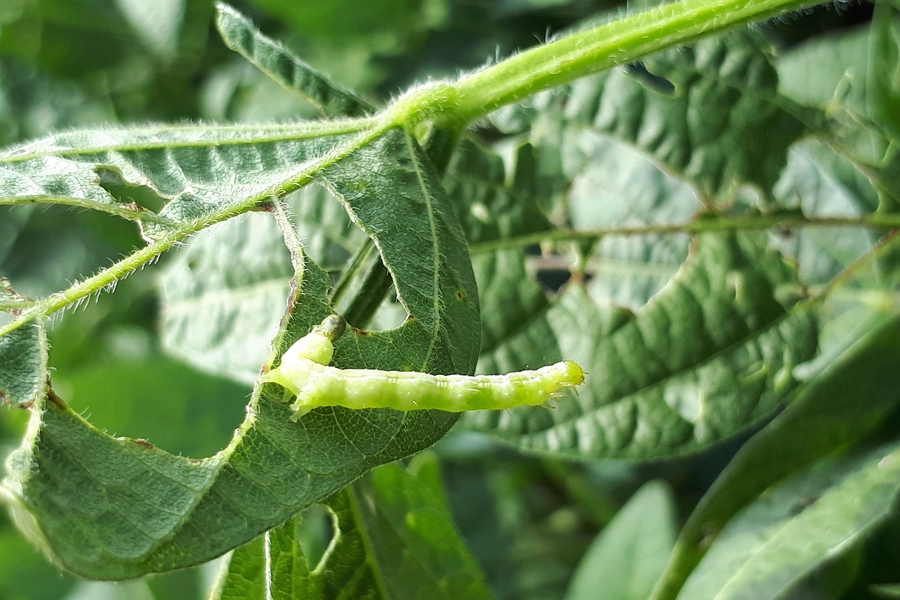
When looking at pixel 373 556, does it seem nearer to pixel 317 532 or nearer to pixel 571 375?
pixel 571 375

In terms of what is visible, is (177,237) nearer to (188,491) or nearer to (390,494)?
(188,491)

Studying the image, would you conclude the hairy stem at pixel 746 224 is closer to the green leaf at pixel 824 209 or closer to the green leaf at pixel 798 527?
the green leaf at pixel 824 209

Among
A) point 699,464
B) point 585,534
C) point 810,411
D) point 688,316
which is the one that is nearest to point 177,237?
point 688,316

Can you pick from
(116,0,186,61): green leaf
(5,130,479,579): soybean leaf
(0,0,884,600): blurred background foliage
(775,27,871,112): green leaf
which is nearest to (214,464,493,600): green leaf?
(5,130,479,579): soybean leaf

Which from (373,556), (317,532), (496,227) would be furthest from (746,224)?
(317,532)

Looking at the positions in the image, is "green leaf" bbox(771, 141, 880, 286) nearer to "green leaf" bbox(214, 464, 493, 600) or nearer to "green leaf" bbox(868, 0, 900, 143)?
"green leaf" bbox(868, 0, 900, 143)

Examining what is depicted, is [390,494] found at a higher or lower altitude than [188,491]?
lower
